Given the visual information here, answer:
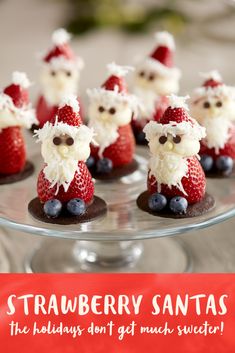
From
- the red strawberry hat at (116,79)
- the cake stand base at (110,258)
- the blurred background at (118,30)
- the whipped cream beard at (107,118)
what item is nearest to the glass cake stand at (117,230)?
the cake stand base at (110,258)

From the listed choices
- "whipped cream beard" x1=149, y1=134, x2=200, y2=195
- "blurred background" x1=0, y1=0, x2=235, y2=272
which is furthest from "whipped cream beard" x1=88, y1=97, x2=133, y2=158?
"blurred background" x1=0, y1=0, x2=235, y2=272

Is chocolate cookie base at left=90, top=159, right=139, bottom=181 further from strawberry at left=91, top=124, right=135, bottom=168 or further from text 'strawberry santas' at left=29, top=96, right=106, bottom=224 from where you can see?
text 'strawberry santas' at left=29, top=96, right=106, bottom=224

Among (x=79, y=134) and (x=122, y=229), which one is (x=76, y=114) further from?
(x=122, y=229)

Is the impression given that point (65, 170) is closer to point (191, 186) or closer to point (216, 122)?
point (191, 186)

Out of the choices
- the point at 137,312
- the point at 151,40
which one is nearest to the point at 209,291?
the point at 137,312

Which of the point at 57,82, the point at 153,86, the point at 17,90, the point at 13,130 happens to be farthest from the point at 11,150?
the point at 153,86

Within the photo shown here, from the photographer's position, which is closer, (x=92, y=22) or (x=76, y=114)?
(x=76, y=114)
